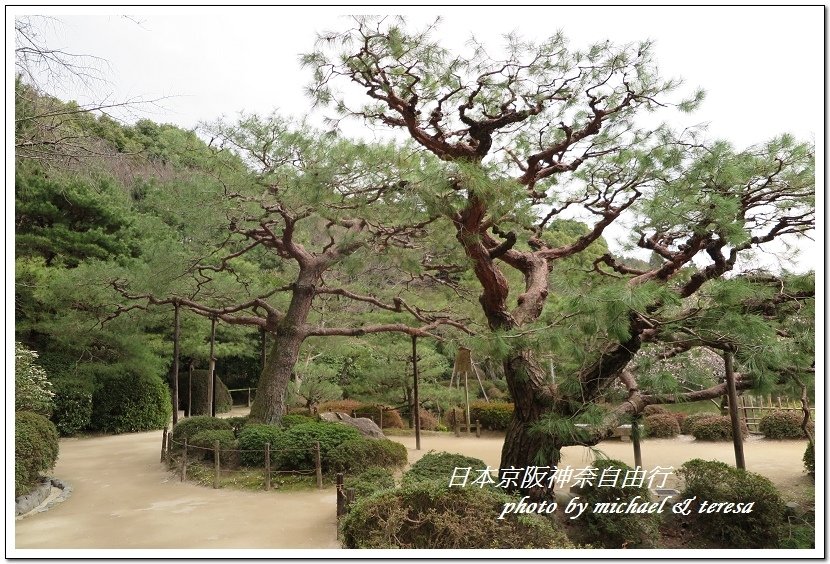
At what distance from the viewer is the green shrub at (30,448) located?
4.87 m

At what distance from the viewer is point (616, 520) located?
4.09m

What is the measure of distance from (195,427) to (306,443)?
7.00ft

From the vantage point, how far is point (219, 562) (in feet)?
10.1

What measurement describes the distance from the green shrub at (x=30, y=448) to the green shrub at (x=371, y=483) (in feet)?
9.40

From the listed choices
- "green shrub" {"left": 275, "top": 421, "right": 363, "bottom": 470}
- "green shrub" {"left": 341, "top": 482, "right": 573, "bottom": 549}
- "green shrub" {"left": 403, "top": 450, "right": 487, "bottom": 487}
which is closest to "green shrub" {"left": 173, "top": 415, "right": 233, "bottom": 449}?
"green shrub" {"left": 275, "top": 421, "right": 363, "bottom": 470}

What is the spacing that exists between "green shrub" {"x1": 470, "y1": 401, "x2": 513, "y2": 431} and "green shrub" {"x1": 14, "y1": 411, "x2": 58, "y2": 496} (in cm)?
725

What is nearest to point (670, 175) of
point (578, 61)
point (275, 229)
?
point (578, 61)

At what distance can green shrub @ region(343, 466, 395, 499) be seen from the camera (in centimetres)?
429

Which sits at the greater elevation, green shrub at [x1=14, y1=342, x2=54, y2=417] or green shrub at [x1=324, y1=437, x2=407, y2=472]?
green shrub at [x1=14, y1=342, x2=54, y2=417]

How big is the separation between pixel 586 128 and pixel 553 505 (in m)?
2.96

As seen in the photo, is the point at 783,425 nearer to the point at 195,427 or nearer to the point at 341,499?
the point at 341,499

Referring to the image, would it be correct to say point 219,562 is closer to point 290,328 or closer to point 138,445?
point 290,328

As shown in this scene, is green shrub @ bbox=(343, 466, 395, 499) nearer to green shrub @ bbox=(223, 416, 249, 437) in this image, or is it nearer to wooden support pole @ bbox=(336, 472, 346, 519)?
wooden support pole @ bbox=(336, 472, 346, 519)

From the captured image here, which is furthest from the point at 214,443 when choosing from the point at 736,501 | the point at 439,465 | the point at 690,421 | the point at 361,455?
the point at 690,421
